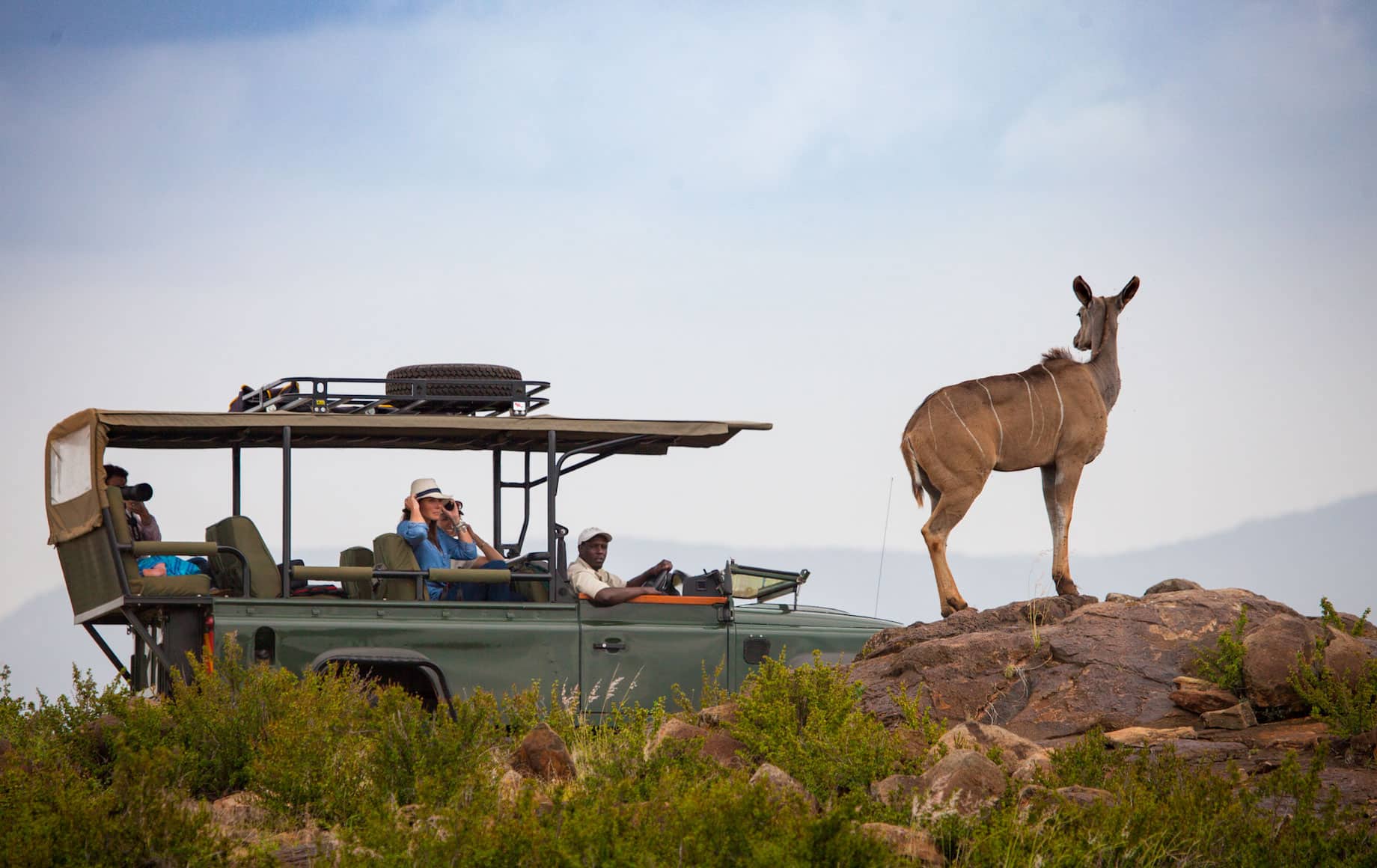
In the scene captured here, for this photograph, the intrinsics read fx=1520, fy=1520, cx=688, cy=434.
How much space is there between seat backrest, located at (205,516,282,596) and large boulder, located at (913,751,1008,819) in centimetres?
464

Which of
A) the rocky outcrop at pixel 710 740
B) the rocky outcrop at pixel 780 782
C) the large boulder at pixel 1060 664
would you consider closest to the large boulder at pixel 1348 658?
the large boulder at pixel 1060 664

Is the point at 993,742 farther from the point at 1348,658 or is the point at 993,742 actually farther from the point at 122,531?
the point at 122,531

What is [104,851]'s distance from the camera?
7.02 m

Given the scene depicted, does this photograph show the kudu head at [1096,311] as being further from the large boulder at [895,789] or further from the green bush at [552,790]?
the large boulder at [895,789]

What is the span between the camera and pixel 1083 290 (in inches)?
554

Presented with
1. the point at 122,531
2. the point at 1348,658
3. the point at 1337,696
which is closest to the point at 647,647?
the point at 122,531

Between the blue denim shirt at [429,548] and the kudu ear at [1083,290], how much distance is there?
616 centimetres

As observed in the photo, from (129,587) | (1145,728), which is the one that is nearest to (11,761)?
(129,587)

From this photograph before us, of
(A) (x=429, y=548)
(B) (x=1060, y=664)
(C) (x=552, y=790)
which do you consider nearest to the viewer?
(C) (x=552, y=790)

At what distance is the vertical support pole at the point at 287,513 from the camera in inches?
398

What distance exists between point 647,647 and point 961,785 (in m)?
3.31

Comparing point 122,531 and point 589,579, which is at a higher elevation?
point 122,531

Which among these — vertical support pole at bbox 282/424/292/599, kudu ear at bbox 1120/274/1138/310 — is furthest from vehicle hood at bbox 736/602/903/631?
kudu ear at bbox 1120/274/1138/310

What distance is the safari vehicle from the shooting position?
10.1 m
